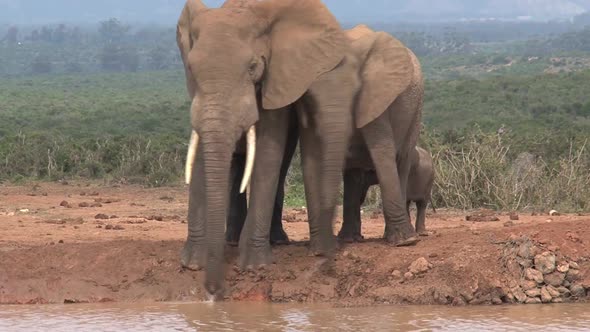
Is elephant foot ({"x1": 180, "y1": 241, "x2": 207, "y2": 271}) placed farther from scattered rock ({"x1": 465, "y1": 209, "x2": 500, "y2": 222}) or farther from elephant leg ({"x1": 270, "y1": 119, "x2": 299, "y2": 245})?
scattered rock ({"x1": 465, "y1": 209, "x2": 500, "y2": 222})

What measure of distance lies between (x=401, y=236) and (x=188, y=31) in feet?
7.48

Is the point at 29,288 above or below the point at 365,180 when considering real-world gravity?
below

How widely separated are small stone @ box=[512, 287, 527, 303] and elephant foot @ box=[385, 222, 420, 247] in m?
1.04

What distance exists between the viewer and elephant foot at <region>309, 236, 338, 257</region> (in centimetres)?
973

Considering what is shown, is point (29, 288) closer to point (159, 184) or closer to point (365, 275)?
point (365, 275)

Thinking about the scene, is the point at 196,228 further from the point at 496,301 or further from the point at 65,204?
the point at 65,204

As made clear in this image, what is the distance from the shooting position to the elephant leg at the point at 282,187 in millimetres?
9969

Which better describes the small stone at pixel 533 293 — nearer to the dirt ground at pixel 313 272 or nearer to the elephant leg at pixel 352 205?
the dirt ground at pixel 313 272

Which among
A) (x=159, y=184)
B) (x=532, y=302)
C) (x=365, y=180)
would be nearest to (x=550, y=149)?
(x=159, y=184)

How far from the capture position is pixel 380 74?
1006 cm

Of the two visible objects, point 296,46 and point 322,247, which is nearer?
point 296,46

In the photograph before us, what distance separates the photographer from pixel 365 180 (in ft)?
35.8

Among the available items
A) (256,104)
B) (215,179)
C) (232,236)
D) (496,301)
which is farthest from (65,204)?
(496,301)

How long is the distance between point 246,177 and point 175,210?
20.7ft
